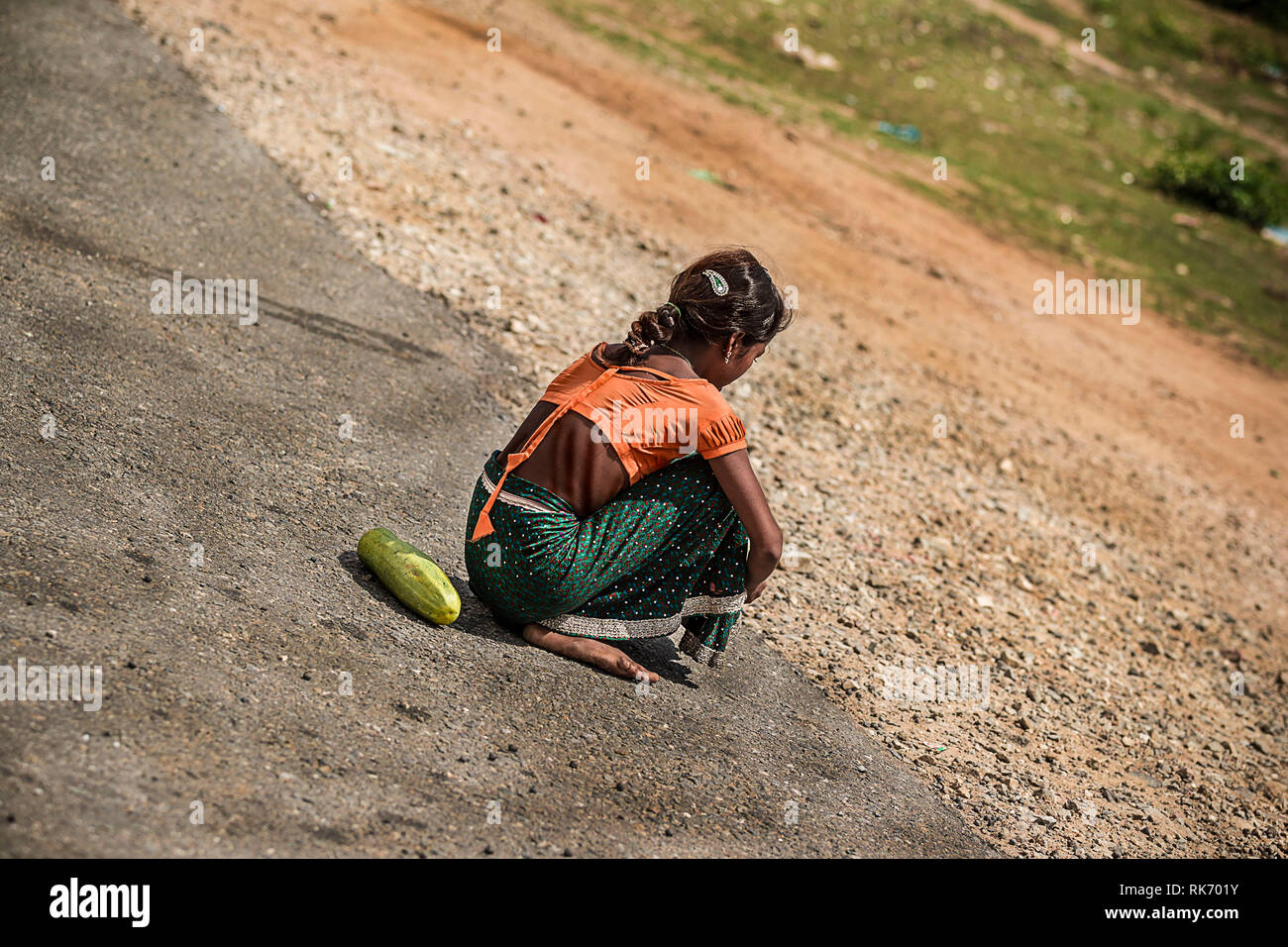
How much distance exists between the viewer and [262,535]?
4043 mm

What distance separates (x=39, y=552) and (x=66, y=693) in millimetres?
710

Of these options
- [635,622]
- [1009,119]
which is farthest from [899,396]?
[1009,119]

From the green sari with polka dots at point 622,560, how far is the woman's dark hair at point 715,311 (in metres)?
0.39

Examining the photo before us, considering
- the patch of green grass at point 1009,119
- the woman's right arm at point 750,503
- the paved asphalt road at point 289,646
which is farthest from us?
the patch of green grass at point 1009,119

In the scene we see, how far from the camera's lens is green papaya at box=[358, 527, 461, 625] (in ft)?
12.4

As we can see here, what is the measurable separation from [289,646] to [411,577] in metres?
0.50

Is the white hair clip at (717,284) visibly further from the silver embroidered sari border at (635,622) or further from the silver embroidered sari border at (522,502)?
the silver embroidered sari border at (635,622)

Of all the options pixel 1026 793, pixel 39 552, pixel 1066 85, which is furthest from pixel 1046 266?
pixel 39 552

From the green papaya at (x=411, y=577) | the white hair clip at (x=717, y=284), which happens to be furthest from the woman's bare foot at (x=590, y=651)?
the white hair clip at (x=717, y=284)

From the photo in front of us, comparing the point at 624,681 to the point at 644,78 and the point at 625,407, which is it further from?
the point at 644,78

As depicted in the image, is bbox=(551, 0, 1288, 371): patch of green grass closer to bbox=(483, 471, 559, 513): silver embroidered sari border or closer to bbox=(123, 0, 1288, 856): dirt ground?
bbox=(123, 0, 1288, 856): dirt ground

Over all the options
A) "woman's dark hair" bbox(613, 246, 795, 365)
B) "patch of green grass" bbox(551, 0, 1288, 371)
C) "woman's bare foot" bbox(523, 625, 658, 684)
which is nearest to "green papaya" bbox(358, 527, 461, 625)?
"woman's bare foot" bbox(523, 625, 658, 684)

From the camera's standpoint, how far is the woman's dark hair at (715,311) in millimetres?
3553

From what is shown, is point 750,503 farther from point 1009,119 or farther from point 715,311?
point 1009,119
